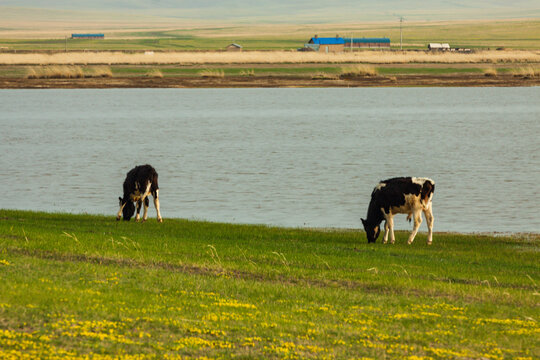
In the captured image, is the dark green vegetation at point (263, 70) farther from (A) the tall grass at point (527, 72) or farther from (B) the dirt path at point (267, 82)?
(B) the dirt path at point (267, 82)

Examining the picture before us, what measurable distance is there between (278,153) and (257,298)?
37199mm

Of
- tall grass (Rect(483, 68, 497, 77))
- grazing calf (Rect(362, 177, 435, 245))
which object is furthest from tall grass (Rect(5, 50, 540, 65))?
grazing calf (Rect(362, 177, 435, 245))

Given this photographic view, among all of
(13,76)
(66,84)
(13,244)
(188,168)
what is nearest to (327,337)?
(13,244)

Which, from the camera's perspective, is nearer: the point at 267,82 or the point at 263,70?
the point at 267,82

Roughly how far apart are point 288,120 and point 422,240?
1924 inches

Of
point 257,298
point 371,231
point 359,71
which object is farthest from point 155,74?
point 257,298

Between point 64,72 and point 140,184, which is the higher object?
point 64,72

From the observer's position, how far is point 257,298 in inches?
600

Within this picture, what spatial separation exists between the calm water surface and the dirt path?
1591 millimetres

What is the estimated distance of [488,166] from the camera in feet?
151

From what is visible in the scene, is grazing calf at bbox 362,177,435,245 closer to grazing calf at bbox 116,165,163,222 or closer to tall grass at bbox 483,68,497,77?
grazing calf at bbox 116,165,163,222

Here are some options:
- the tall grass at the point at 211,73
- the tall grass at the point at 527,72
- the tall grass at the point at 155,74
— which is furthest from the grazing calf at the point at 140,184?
the tall grass at the point at 527,72

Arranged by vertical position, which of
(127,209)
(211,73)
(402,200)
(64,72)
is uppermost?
(64,72)

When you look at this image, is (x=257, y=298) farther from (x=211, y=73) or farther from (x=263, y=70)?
(x=263, y=70)
